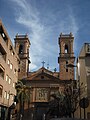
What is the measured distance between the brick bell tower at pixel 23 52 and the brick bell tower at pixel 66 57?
943 cm

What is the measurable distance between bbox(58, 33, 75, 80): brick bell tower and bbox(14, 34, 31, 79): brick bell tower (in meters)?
9.43

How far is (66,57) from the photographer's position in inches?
2527

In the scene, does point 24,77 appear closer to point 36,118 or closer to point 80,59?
point 36,118

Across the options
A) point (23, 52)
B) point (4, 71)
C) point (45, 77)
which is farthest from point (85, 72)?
point (23, 52)

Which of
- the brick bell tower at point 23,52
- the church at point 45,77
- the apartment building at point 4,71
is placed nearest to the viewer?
the apartment building at point 4,71

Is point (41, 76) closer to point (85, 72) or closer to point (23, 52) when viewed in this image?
point (23, 52)

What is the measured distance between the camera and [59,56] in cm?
6462

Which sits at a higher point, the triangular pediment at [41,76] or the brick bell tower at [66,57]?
the brick bell tower at [66,57]

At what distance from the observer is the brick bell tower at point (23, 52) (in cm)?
6412

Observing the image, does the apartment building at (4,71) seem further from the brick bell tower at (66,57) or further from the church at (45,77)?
the brick bell tower at (66,57)

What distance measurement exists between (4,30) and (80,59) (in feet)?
42.6

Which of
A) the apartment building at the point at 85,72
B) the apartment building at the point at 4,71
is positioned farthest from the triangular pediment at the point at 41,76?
the apartment building at the point at 85,72

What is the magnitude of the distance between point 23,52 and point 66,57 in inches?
489

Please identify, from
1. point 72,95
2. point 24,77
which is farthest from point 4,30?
point 24,77
